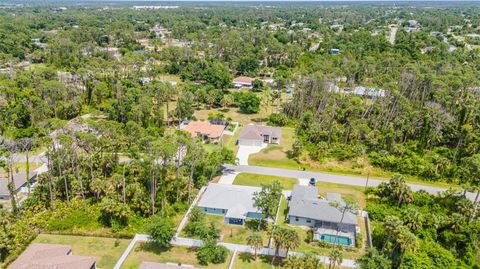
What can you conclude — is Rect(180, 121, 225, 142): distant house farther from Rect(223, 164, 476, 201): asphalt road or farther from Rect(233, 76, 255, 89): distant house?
Rect(233, 76, 255, 89): distant house

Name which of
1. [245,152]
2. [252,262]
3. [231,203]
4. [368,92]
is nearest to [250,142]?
[245,152]

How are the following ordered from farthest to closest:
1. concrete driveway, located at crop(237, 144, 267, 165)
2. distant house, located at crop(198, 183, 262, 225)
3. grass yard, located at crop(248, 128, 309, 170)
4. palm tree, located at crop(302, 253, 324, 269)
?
concrete driveway, located at crop(237, 144, 267, 165), grass yard, located at crop(248, 128, 309, 170), distant house, located at crop(198, 183, 262, 225), palm tree, located at crop(302, 253, 324, 269)

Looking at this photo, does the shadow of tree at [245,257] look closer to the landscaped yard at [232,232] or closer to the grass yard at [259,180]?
the landscaped yard at [232,232]

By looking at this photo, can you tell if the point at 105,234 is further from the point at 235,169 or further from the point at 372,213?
the point at 372,213

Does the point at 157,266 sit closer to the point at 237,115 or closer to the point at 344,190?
the point at 344,190

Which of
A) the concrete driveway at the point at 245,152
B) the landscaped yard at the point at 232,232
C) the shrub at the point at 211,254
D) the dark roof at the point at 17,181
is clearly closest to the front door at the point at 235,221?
the landscaped yard at the point at 232,232

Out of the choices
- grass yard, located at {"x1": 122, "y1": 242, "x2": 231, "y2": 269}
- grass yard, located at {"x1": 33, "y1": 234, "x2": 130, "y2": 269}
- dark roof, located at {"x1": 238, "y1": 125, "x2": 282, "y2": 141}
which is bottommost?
grass yard, located at {"x1": 33, "y1": 234, "x2": 130, "y2": 269}

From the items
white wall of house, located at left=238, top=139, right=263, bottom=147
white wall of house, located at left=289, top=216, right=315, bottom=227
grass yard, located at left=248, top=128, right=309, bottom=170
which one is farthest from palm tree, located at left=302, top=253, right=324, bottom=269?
white wall of house, located at left=238, top=139, right=263, bottom=147
